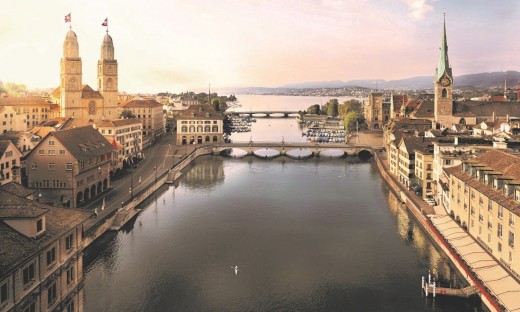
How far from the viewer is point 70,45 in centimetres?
8694

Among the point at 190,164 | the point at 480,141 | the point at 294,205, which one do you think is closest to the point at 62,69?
the point at 190,164

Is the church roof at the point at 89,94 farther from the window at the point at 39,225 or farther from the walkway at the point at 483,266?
the window at the point at 39,225

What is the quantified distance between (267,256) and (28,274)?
23277 mm

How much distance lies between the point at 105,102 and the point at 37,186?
50.6 m

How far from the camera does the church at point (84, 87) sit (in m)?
87.7

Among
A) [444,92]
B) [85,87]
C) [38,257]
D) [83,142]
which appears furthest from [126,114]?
[38,257]

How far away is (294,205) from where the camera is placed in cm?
5959

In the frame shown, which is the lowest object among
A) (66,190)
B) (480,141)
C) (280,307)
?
(280,307)

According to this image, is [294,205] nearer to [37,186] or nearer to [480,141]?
[480,141]

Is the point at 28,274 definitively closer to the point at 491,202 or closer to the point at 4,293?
the point at 4,293

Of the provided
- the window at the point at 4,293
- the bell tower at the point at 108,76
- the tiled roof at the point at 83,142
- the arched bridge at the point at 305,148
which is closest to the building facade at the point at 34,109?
the bell tower at the point at 108,76

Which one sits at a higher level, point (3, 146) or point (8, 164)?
point (3, 146)

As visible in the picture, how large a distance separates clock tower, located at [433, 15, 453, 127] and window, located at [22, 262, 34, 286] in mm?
100038

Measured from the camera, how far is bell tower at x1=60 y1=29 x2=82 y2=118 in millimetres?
87062
